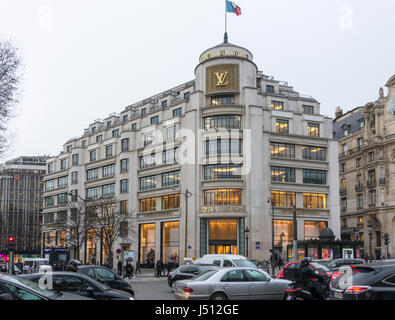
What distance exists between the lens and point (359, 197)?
79.8 meters

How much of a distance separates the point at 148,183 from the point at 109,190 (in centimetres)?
1033

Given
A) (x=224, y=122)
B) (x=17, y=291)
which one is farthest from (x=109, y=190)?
(x=17, y=291)

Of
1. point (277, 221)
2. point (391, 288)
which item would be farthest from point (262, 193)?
point (391, 288)

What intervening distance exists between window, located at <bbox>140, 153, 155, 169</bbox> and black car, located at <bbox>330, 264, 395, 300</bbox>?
5846 cm

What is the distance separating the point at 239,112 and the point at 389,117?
2729 centimetres

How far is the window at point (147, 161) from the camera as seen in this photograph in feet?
226

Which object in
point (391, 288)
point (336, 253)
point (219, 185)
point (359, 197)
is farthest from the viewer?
point (359, 197)

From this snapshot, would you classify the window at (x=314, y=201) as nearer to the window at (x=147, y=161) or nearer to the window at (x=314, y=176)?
the window at (x=314, y=176)

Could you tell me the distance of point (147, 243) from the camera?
68.5m

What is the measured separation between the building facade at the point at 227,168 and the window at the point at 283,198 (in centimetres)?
13

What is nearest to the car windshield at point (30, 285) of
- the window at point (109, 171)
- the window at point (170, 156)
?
the window at point (170, 156)

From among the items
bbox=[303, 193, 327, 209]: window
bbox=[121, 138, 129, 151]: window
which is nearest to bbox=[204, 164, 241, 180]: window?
bbox=[303, 193, 327, 209]: window

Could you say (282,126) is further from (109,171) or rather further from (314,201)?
(109,171)

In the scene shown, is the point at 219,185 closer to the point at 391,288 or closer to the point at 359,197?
the point at 359,197
